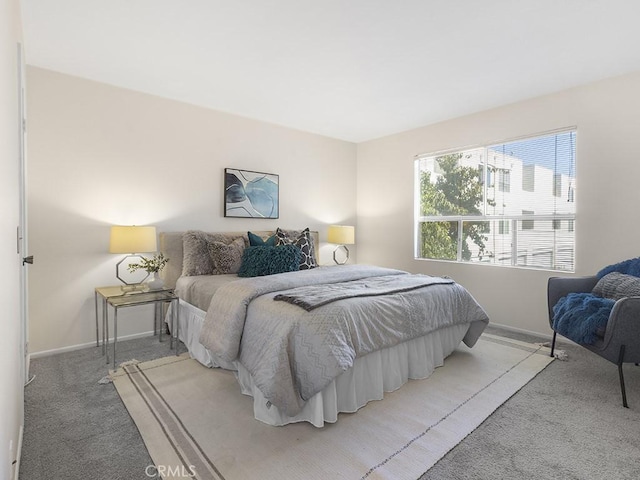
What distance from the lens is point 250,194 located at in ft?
14.1

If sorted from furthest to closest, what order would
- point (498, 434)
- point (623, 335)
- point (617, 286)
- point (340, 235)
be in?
1. point (340, 235)
2. point (617, 286)
3. point (623, 335)
4. point (498, 434)

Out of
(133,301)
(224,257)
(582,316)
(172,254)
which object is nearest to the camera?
(582,316)

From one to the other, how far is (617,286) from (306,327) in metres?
2.41

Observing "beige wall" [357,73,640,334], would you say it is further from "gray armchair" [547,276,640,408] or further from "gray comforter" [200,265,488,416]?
"gray armchair" [547,276,640,408]

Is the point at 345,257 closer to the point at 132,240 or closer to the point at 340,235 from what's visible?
the point at 340,235

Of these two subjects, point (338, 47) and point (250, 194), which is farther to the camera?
point (250, 194)

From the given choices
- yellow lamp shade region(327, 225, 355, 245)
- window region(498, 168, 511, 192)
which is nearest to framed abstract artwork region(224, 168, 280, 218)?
yellow lamp shade region(327, 225, 355, 245)

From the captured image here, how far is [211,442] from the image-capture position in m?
1.79

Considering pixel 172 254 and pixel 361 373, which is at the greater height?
pixel 172 254

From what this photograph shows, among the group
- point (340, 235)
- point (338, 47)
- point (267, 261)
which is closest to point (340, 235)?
point (340, 235)

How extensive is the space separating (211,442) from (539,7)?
317 centimetres

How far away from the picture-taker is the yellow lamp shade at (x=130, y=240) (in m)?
3.04

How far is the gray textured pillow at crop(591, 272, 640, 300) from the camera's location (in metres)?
2.48

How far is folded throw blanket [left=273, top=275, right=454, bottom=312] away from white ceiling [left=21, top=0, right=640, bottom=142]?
5.94 ft
